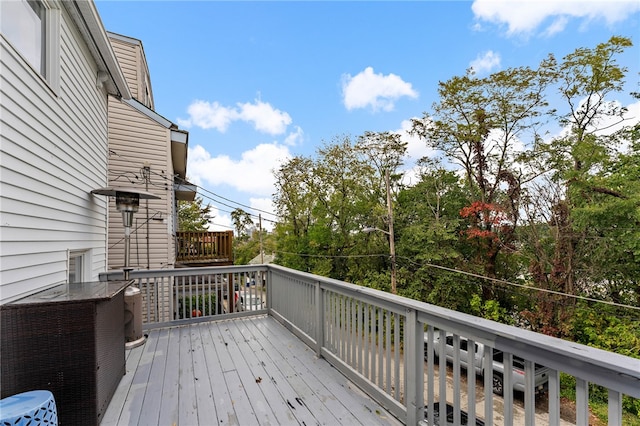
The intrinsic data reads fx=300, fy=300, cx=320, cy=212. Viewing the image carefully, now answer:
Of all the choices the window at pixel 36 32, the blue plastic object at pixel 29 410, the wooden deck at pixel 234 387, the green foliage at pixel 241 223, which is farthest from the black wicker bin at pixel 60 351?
the green foliage at pixel 241 223

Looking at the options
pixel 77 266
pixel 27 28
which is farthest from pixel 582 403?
pixel 77 266

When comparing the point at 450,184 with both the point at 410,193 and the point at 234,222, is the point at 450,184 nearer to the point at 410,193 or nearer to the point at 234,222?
the point at 410,193

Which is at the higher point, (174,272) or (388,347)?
(174,272)

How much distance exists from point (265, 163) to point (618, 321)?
646 inches

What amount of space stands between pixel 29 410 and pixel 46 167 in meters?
1.85

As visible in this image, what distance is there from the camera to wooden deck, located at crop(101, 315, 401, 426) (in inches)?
88.7

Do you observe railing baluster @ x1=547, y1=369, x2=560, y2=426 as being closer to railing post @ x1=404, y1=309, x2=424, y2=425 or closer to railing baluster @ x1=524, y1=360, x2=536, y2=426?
railing baluster @ x1=524, y1=360, x2=536, y2=426

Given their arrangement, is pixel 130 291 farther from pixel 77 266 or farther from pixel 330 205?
pixel 330 205

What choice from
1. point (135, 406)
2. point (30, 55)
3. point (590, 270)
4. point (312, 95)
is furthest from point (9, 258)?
point (590, 270)

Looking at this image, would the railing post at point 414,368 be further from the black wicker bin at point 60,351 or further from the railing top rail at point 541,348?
the black wicker bin at point 60,351

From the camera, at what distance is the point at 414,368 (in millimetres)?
2031

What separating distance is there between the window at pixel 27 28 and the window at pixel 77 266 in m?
1.90

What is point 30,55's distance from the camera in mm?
2371

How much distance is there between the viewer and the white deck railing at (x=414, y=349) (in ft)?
3.71
